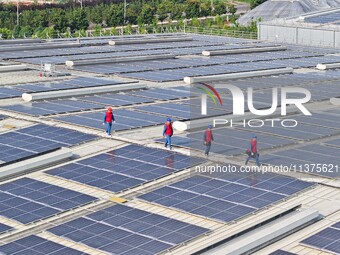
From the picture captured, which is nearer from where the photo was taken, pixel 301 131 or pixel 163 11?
pixel 301 131

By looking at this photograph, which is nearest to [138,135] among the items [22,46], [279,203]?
[279,203]

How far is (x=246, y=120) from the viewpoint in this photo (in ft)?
149

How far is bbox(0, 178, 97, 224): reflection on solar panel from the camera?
99.2ft

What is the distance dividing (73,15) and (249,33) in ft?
129

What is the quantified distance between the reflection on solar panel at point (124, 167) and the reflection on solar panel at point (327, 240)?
8675mm

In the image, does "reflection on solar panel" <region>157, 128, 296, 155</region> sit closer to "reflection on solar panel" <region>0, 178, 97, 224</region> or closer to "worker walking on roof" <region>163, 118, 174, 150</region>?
"worker walking on roof" <region>163, 118, 174, 150</region>

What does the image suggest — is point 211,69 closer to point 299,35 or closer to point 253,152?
point 299,35

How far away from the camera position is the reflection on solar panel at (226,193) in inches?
1187

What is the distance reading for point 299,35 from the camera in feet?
298

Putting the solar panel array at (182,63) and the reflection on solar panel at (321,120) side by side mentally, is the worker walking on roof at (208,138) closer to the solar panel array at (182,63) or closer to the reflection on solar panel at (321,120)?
the reflection on solar panel at (321,120)

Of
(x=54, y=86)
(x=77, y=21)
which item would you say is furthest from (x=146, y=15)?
(x=54, y=86)

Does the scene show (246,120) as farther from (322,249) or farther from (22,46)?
(22,46)

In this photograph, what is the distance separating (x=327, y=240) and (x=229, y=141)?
44.7 ft

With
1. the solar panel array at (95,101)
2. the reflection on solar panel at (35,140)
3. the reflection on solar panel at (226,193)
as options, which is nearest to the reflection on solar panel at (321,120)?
the solar panel array at (95,101)
